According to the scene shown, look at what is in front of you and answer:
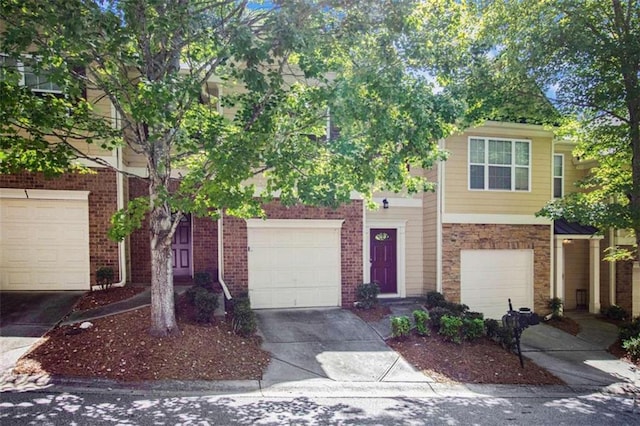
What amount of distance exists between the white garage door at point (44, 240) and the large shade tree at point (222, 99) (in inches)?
120

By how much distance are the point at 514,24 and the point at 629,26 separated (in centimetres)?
239

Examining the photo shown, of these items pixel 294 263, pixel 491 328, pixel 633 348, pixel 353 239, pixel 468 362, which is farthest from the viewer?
pixel 353 239

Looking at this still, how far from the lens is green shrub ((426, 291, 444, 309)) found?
11.1 meters

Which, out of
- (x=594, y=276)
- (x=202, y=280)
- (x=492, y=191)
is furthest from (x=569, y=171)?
(x=202, y=280)

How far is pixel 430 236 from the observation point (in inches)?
483

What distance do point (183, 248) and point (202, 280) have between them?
224 centimetres

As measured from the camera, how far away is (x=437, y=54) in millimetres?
7688

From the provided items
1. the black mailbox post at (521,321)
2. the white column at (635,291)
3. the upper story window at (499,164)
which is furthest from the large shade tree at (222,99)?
the white column at (635,291)

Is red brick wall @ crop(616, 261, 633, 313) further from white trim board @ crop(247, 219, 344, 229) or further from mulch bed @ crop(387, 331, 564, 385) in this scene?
white trim board @ crop(247, 219, 344, 229)

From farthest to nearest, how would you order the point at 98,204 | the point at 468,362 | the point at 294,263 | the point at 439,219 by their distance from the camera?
1. the point at 439,219
2. the point at 294,263
3. the point at 98,204
4. the point at 468,362

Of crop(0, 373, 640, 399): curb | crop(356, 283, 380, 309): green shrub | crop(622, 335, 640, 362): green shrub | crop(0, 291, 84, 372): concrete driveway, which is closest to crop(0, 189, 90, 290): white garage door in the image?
crop(0, 291, 84, 372): concrete driveway

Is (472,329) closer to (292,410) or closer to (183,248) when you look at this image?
(292,410)

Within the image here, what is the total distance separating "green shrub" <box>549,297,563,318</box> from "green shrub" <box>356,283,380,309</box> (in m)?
5.71

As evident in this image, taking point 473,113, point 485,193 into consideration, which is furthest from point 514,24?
point 485,193
